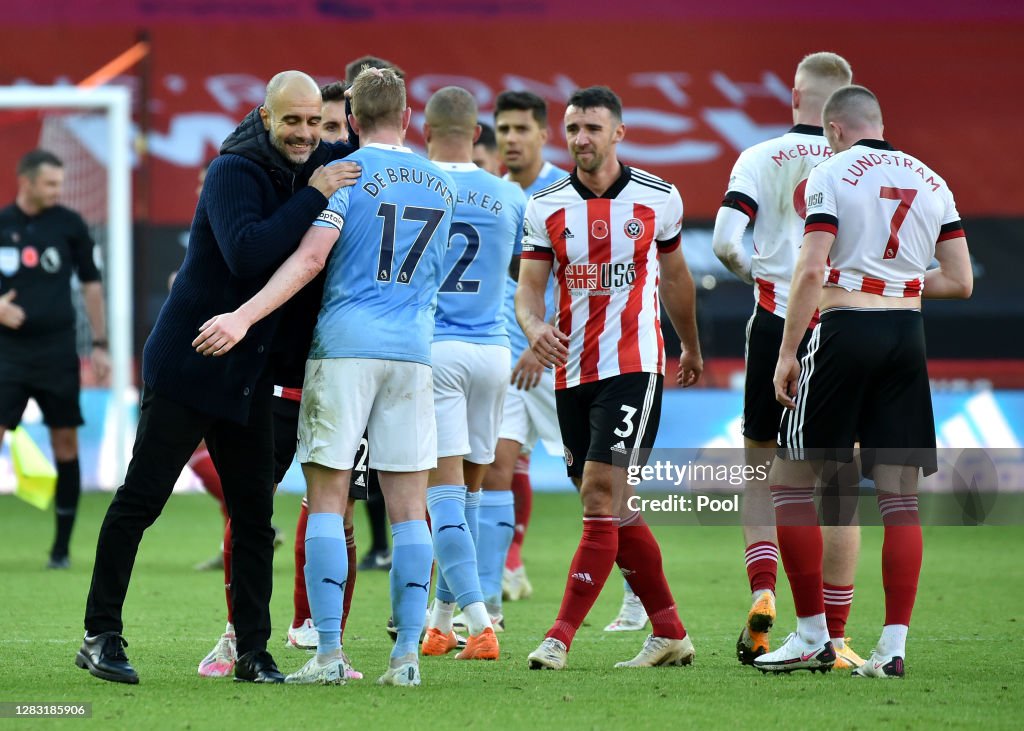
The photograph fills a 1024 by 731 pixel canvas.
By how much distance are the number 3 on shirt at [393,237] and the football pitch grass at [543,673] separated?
133cm

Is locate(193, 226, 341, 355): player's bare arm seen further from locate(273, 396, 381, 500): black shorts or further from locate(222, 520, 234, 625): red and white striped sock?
locate(273, 396, 381, 500): black shorts

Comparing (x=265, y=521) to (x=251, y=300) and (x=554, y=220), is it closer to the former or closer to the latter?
(x=251, y=300)

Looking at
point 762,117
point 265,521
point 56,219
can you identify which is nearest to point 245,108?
point 762,117

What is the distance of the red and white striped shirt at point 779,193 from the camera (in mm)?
6074

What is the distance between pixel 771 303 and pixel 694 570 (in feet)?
10.2

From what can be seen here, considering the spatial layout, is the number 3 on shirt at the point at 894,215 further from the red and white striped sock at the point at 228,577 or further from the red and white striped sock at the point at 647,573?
the red and white striped sock at the point at 228,577

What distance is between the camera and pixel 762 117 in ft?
51.5

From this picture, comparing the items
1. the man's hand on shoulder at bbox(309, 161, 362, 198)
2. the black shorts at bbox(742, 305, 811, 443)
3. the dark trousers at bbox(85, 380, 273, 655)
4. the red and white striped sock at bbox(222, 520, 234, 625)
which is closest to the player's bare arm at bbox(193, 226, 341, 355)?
the man's hand on shoulder at bbox(309, 161, 362, 198)

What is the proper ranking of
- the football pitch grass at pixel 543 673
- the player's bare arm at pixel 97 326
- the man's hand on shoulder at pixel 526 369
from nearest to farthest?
the football pitch grass at pixel 543 673 < the man's hand on shoulder at pixel 526 369 < the player's bare arm at pixel 97 326

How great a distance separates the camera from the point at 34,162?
938 cm

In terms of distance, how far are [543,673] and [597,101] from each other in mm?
2081

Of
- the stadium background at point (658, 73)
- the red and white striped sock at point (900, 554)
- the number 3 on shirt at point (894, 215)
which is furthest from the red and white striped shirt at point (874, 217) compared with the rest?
the stadium background at point (658, 73)

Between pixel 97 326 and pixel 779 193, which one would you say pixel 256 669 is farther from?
pixel 97 326

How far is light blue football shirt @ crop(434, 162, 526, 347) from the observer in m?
6.13
